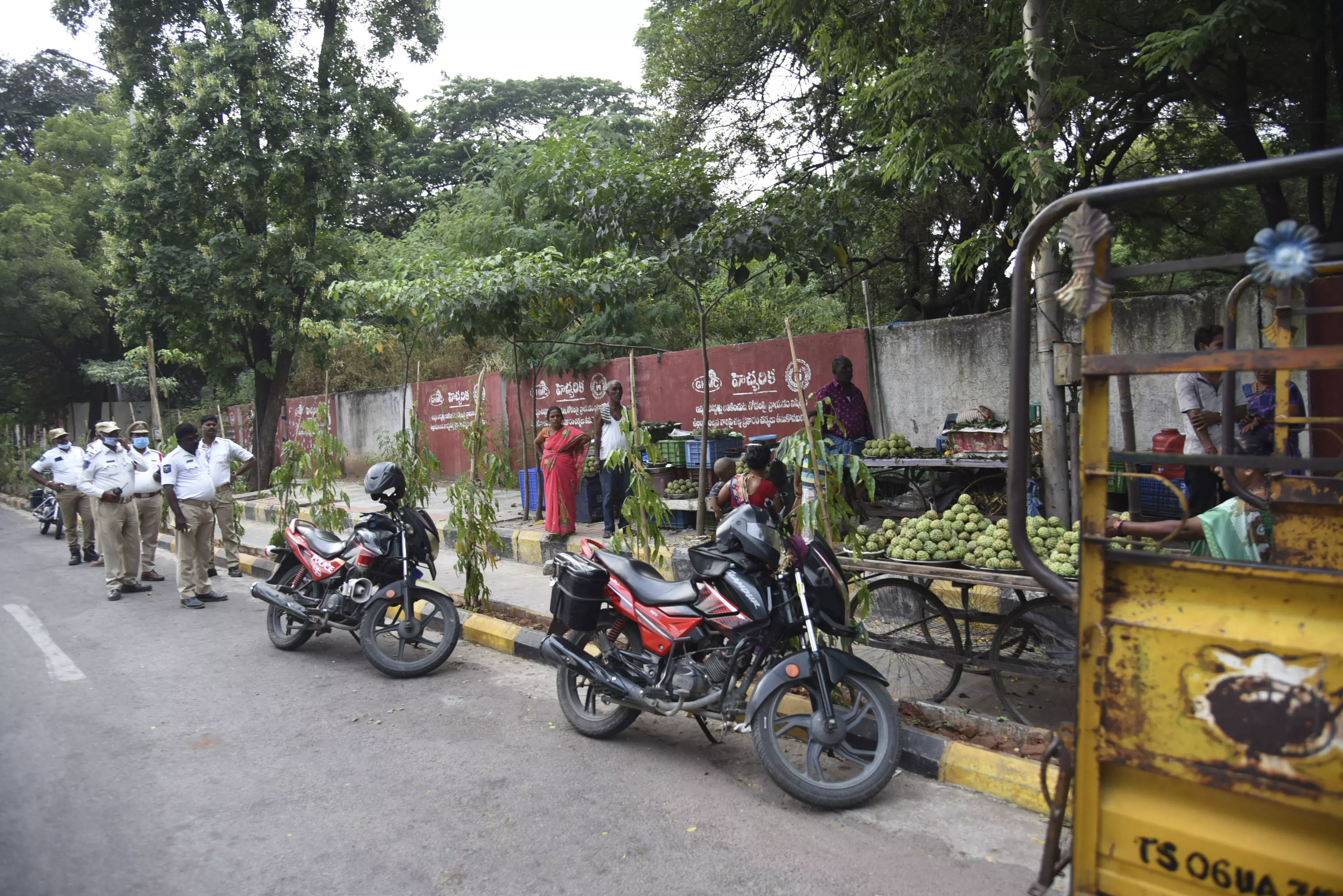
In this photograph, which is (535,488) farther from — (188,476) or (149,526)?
(149,526)

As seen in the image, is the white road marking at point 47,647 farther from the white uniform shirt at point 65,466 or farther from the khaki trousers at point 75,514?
the white uniform shirt at point 65,466

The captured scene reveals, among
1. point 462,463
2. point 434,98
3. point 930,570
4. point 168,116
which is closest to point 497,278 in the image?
point 930,570

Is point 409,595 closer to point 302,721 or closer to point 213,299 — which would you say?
point 302,721

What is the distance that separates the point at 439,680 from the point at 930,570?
3324mm

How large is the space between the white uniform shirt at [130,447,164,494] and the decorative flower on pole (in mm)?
10331

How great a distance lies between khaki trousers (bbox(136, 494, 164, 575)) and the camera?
32.6 feet

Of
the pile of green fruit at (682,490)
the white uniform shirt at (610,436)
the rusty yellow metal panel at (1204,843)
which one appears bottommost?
the rusty yellow metal panel at (1204,843)

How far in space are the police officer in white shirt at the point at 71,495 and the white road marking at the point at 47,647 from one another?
3244mm

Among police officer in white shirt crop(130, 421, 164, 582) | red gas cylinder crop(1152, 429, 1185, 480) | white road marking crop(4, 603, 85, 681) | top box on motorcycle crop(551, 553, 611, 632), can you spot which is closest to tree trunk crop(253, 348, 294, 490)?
police officer in white shirt crop(130, 421, 164, 582)

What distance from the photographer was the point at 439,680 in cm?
578

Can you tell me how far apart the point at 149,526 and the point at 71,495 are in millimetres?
2904

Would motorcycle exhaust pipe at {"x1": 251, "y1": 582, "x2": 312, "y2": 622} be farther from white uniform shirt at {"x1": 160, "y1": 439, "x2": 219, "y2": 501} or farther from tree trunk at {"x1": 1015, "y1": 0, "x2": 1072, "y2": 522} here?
tree trunk at {"x1": 1015, "y1": 0, "x2": 1072, "y2": 522}

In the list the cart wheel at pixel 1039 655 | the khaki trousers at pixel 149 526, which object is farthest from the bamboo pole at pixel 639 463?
the khaki trousers at pixel 149 526

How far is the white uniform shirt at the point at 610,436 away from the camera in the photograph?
970 cm
